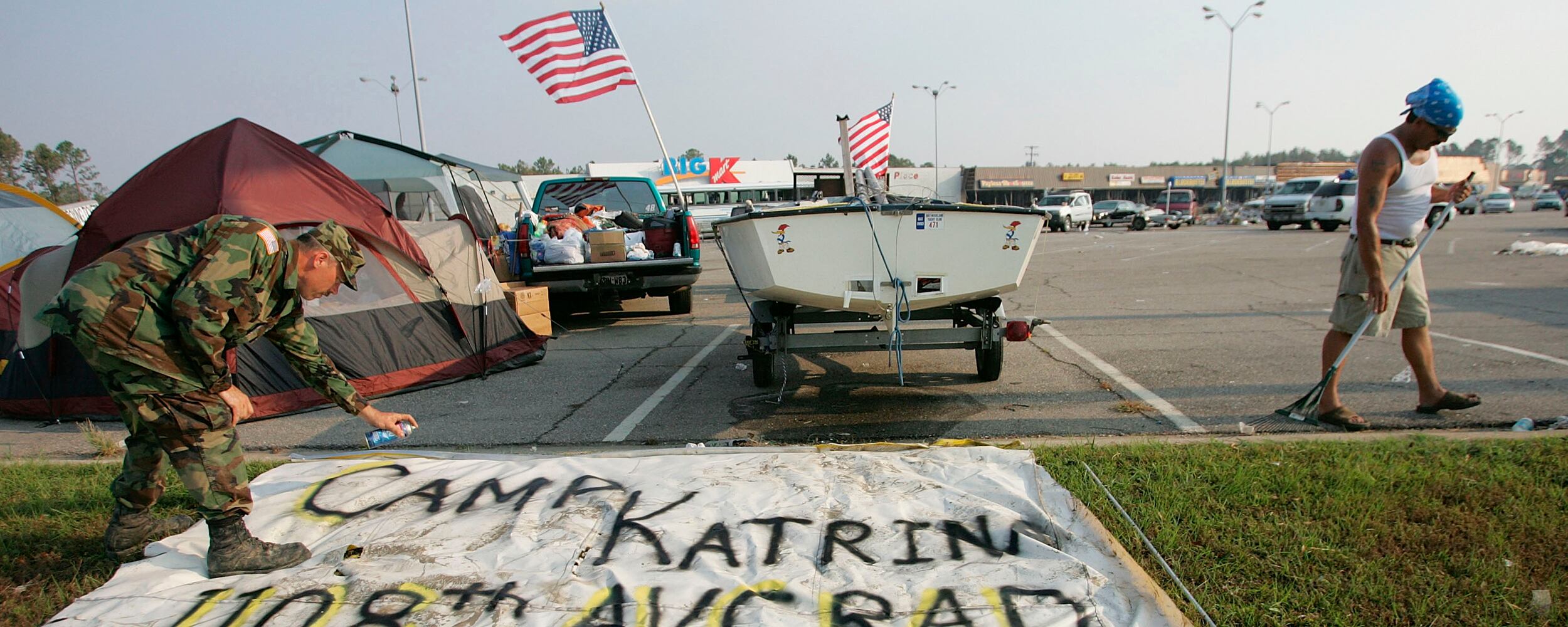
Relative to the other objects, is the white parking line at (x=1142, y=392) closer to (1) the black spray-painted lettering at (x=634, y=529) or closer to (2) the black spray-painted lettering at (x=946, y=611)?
(2) the black spray-painted lettering at (x=946, y=611)

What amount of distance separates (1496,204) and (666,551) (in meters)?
54.9

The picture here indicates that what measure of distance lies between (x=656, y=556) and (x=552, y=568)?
38 cm

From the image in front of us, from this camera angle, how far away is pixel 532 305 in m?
7.78

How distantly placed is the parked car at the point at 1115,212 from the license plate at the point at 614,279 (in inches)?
1242

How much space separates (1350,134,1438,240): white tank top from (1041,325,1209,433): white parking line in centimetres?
139

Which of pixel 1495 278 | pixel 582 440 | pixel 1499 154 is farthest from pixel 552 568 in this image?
pixel 1499 154

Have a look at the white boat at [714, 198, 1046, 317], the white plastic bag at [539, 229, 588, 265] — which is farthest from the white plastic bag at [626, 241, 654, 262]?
the white boat at [714, 198, 1046, 317]

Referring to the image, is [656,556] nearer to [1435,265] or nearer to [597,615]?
[597,615]

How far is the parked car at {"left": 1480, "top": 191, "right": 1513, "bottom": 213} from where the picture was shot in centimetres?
4141

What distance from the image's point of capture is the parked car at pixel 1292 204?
86.6 ft

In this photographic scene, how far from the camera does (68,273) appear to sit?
5.51 m

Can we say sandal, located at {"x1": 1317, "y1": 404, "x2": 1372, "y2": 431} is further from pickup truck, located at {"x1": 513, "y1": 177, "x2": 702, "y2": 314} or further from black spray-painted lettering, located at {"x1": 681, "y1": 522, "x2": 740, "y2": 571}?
pickup truck, located at {"x1": 513, "y1": 177, "x2": 702, "y2": 314}

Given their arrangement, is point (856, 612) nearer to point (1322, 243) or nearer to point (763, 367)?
point (763, 367)

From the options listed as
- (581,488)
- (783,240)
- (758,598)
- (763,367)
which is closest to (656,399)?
(763,367)
